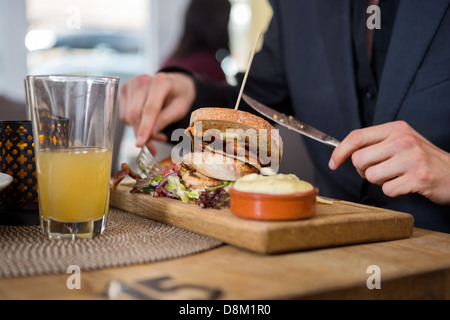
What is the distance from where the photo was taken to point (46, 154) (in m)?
1.12

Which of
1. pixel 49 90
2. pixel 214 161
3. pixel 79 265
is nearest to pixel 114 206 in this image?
pixel 214 161

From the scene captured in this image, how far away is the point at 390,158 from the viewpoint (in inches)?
53.4

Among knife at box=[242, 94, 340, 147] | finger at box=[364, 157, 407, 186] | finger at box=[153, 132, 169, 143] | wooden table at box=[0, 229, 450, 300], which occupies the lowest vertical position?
finger at box=[153, 132, 169, 143]

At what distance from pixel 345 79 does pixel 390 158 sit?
800 mm

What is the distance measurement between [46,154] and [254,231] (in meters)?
0.46

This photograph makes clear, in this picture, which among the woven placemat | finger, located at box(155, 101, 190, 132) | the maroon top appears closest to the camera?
the woven placemat

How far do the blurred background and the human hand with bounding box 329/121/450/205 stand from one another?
4245 mm

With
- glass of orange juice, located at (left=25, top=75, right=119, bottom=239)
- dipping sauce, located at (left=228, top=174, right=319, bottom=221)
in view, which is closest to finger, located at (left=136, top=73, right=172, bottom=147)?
glass of orange juice, located at (left=25, top=75, right=119, bottom=239)

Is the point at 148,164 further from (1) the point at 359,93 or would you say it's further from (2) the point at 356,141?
(1) the point at 359,93

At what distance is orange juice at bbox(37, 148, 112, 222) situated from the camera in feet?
3.66

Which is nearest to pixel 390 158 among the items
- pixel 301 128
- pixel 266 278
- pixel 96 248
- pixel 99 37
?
pixel 301 128

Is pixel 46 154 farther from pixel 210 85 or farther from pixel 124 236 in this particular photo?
pixel 210 85

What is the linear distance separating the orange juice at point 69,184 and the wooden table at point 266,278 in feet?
0.81

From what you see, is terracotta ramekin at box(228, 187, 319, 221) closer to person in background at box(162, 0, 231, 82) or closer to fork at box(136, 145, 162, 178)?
fork at box(136, 145, 162, 178)
